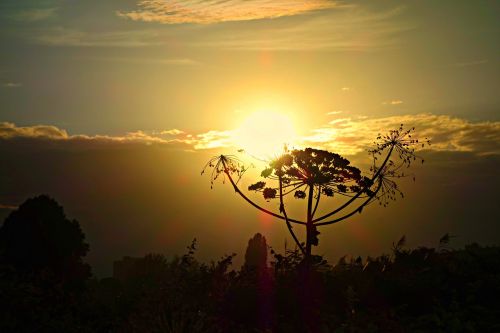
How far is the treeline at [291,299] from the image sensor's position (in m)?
16.8

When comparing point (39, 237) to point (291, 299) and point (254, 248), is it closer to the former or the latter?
point (254, 248)

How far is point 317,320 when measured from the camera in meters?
17.5

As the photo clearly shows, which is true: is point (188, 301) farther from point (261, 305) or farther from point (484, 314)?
point (484, 314)

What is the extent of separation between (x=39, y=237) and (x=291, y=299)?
32123 mm

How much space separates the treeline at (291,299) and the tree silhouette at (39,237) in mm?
23437

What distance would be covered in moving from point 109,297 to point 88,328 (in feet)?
9.06

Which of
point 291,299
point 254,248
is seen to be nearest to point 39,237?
point 254,248

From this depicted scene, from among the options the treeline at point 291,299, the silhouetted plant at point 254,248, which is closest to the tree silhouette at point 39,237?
the silhouetted plant at point 254,248

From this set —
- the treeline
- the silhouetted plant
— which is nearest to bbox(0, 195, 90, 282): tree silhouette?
the silhouetted plant

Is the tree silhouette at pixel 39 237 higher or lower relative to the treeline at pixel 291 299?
higher

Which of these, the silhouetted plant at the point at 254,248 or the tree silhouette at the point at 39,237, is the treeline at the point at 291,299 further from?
the tree silhouette at the point at 39,237

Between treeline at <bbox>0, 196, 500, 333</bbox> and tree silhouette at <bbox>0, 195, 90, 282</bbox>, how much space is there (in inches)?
923

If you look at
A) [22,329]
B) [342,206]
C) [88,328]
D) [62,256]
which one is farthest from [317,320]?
[62,256]

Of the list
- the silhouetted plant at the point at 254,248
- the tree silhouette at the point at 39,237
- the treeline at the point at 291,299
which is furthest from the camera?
the tree silhouette at the point at 39,237
